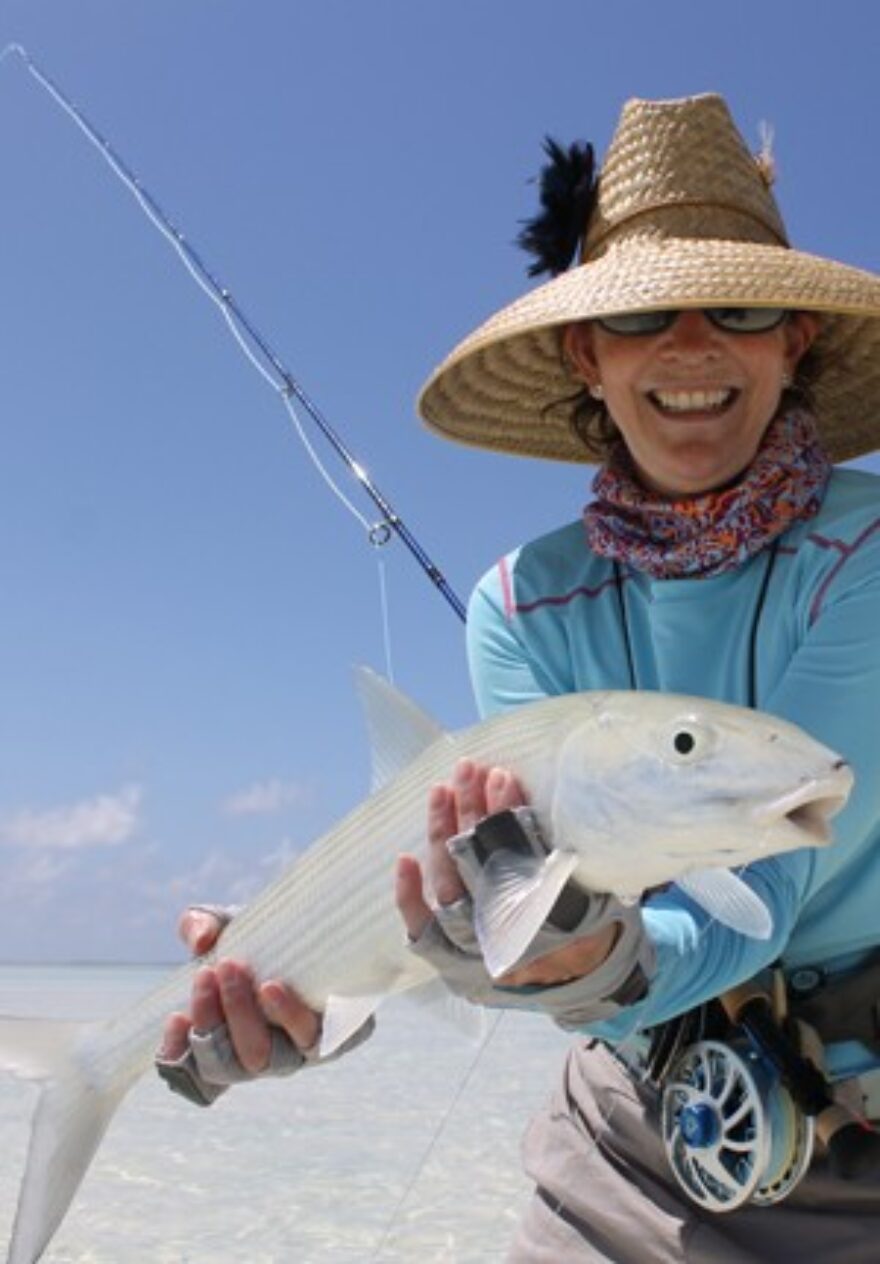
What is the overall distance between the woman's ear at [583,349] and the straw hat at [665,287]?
0.09 m

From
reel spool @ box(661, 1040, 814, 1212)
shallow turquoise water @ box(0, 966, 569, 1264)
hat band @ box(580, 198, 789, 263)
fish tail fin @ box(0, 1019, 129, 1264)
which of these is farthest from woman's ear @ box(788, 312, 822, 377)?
fish tail fin @ box(0, 1019, 129, 1264)

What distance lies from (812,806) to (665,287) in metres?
1.45

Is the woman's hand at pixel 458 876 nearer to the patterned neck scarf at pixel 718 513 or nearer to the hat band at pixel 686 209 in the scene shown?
the patterned neck scarf at pixel 718 513

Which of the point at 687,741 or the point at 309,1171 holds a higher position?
the point at 687,741

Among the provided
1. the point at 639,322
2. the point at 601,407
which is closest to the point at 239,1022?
the point at 639,322

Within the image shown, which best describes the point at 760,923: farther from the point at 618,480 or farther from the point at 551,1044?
the point at 551,1044

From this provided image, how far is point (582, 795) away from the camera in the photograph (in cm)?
204

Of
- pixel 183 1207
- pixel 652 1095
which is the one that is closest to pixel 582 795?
pixel 652 1095

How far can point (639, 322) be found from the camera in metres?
3.14

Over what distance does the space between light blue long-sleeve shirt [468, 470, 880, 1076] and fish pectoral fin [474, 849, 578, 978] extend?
49 cm

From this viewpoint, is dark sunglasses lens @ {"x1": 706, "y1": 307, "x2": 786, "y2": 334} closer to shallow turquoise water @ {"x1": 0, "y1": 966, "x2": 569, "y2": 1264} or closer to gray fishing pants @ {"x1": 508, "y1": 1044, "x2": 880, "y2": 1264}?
gray fishing pants @ {"x1": 508, "y1": 1044, "x2": 880, "y2": 1264}

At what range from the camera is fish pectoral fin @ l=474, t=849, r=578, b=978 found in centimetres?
196

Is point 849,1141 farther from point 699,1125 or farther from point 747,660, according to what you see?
point 747,660

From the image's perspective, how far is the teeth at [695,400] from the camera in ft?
10.00
